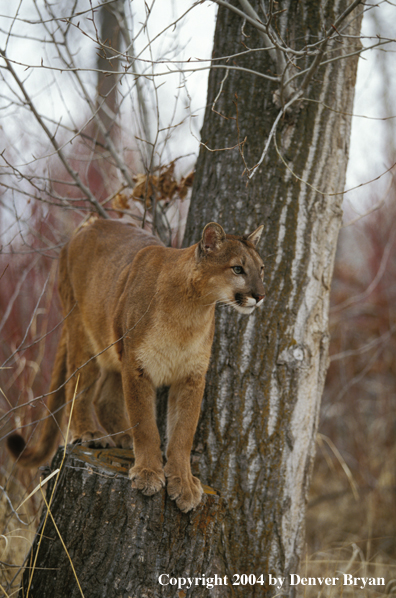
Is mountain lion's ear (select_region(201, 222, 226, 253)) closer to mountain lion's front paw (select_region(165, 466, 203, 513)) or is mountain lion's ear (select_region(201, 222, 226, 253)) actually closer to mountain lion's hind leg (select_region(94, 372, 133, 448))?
mountain lion's front paw (select_region(165, 466, 203, 513))

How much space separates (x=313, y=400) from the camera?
314 cm

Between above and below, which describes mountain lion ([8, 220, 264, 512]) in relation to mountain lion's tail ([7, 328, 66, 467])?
above

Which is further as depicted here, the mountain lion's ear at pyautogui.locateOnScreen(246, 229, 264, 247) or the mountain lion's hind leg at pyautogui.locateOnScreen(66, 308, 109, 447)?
the mountain lion's hind leg at pyautogui.locateOnScreen(66, 308, 109, 447)

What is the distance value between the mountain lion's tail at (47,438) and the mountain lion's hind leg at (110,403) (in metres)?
0.28

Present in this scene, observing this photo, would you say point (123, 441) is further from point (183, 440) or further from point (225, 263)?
point (225, 263)

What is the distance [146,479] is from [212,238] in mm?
1263

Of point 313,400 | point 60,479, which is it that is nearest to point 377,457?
point 313,400

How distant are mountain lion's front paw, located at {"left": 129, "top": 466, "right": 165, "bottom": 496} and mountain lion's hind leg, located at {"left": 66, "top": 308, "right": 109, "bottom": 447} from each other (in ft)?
3.18

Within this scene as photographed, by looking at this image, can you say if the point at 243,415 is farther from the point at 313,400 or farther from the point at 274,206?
the point at 274,206

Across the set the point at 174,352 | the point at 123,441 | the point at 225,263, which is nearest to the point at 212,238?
the point at 225,263

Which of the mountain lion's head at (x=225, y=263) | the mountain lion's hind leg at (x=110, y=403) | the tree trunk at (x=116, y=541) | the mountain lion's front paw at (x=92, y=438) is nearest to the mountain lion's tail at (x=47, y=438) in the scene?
the mountain lion's front paw at (x=92, y=438)

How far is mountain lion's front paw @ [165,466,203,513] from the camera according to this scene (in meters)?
2.52

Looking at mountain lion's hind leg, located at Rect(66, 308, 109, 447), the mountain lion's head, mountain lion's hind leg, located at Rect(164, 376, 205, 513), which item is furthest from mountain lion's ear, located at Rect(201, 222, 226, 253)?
mountain lion's hind leg, located at Rect(66, 308, 109, 447)

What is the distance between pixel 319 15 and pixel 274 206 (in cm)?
124
